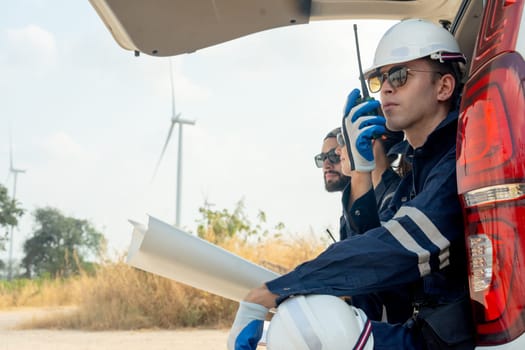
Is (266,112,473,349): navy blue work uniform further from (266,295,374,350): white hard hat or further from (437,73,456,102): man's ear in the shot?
(437,73,456,102): man's ear

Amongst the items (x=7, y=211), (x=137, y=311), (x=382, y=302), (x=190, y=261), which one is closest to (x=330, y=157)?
(x=382, y=302)

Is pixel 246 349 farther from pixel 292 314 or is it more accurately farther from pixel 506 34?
pixel 506 34

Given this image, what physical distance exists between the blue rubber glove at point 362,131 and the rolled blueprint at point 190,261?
47 cm

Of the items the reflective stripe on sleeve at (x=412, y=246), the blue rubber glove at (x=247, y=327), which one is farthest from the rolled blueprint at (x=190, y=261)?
the reflective stripe on sleeve at (x=412, y=246)

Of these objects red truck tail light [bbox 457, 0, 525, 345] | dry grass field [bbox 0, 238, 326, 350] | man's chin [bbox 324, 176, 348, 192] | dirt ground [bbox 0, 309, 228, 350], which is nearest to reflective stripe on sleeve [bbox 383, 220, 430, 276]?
red truck tail light [bbox 457, 0, 525, 345]

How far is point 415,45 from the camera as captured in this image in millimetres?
2230

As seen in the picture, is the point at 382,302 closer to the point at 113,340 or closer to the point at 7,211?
the point at 113,340

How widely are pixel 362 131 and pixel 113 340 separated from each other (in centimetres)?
942

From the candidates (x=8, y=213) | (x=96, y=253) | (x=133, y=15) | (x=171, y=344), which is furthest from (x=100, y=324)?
(x=8, y=213)

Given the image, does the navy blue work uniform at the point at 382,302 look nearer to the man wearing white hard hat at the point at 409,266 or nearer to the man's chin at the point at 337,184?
the man wearing white hard hat at the point at 409,266

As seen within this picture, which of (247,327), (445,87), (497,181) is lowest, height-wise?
(247,327)

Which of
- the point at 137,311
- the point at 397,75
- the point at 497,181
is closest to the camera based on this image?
the point at 497,181

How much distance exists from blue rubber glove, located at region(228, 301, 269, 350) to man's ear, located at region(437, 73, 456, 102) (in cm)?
93

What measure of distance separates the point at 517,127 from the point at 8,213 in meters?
27.7
